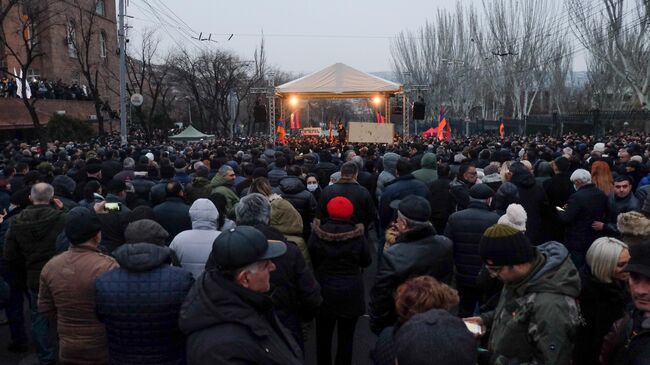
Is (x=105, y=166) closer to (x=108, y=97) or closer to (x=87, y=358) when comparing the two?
(x=87, y=358)

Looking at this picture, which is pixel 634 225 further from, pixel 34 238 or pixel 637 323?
pixel 34 238

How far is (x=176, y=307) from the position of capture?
127 inches

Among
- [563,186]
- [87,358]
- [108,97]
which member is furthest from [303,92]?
[108,97]

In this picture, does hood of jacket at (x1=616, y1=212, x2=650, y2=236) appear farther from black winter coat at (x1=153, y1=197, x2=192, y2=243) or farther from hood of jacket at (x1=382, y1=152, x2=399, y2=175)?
hood of jacket at (x1=382, y1=152, x2=399, y2=175)

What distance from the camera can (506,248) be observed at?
2.83m

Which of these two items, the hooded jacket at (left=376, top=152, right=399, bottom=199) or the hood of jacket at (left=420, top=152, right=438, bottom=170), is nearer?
the hooded jacket at (left=376, top=152, right=399, bottom=199)

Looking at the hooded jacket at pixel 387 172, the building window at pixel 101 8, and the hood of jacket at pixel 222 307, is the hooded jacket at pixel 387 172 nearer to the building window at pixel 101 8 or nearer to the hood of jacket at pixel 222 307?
the hood of jacket at pixel 222 307

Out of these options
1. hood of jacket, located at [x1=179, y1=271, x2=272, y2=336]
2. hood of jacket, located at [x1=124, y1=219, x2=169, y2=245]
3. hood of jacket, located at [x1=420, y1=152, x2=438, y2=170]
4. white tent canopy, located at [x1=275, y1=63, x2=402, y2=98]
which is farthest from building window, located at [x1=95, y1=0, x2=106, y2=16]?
hood of jacket, located at [x1=179, y1=271, x2=272, y2=336]

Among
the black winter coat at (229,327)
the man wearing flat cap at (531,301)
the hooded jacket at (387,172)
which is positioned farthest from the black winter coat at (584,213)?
the black winter coat at (229,327)

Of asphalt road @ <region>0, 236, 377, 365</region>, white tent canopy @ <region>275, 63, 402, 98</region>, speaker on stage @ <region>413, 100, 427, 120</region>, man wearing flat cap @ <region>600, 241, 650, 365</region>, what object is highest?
white tent canopy @ <region>275, 63, 402, 98</region>

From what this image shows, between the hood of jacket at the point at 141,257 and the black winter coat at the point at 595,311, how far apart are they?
8.57 feet

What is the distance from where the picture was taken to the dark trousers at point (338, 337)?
15.1 feet

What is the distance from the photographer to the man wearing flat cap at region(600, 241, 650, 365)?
228cm

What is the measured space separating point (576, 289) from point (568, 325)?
0.19 m
